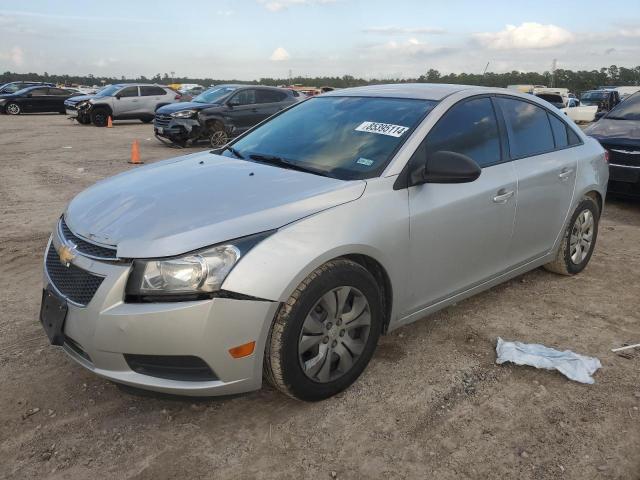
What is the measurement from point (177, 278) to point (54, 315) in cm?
75

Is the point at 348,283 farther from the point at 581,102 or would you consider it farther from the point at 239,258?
the point at 581,102

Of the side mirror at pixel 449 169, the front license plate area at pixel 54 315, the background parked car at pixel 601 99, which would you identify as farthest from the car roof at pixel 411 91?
the background parked car at pixel 601 99

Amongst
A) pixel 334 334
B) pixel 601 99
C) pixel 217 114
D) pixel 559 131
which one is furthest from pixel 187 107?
pixel 601 99

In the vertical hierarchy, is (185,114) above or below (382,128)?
below

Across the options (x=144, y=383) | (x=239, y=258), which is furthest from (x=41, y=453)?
(x=239, y=258)

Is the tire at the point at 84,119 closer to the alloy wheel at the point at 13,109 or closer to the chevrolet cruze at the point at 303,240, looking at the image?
the alloy wheel at the point at 13,109

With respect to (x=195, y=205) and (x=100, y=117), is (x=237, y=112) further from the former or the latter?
(x=195, y=205)

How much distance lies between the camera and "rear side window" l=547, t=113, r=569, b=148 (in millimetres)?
4479

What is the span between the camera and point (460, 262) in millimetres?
3506

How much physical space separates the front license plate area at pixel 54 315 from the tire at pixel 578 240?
376 centimetres

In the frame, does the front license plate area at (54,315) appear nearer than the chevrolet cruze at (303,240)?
No

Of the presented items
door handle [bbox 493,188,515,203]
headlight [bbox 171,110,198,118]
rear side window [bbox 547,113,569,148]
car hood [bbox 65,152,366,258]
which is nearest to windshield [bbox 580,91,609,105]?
headlight [bbox 171,110,198,118]

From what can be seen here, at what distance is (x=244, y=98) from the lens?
47.4 ft

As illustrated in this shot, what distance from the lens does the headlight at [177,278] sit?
243 cm
